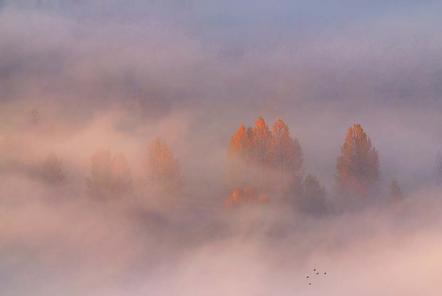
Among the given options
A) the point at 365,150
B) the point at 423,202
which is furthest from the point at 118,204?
the point at 423,202

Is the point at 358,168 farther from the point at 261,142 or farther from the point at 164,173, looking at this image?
the point at 164,173

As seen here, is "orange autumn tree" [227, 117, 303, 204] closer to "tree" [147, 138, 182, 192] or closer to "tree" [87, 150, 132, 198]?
"tree" [147, 138, 182, 192]

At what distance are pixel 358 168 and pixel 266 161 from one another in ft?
15.5

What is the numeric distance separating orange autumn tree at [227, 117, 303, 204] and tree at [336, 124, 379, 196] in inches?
88.4

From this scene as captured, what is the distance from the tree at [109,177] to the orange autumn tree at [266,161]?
5334mm

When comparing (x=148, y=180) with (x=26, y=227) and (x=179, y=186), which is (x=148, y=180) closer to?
(x=179, y=186)

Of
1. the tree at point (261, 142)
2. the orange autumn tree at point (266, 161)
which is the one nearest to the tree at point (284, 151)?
the orange autumn tree at point (266, 161)

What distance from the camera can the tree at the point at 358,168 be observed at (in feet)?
126

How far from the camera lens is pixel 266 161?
37875 mm

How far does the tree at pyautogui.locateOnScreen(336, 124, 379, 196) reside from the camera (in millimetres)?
38406

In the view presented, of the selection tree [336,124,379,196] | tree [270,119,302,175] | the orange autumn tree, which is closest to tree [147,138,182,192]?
the orange autumn tree

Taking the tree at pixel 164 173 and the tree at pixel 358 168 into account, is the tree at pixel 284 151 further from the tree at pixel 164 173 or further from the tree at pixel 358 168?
the tree at pixel 164 173

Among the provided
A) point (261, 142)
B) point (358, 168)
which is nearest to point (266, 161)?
point (261, 142)

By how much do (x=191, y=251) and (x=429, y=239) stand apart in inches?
468
